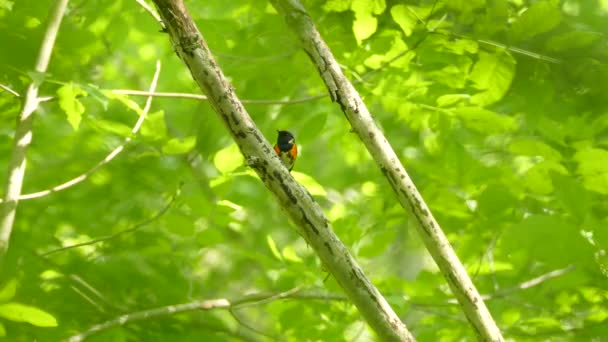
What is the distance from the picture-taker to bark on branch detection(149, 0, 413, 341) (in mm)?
1919

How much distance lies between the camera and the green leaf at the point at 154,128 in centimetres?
314

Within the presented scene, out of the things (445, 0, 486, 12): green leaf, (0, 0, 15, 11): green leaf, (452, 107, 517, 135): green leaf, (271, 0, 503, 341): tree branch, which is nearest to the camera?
(271, 0, 503, 341): tree branch

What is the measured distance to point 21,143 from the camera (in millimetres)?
2693

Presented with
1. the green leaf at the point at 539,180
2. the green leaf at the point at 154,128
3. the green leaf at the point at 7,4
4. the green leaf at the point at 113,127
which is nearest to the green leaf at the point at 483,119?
the green leaf at the point at 539,180

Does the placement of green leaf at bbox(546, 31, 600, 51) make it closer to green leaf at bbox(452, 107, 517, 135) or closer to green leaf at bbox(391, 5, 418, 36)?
green leaf at bbox(452, 107, 517, 135)

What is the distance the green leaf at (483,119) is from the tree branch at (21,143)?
1.81m

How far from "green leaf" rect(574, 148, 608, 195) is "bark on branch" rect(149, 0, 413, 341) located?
38.5 inches

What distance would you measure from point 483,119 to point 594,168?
0.53m

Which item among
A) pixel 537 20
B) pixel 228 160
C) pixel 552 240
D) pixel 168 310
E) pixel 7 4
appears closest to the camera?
pixel 552 240

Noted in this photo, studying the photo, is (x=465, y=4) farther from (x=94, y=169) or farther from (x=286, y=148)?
(x=94, y=169)

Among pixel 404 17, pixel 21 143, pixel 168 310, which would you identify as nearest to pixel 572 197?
pixel 404 17

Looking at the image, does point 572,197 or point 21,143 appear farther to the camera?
point 21,143

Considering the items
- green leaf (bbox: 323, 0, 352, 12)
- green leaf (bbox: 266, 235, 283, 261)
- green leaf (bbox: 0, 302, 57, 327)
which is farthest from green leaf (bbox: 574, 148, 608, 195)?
green leaf (bbox: 0, 302, 57, 327)

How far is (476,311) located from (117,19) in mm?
2372
